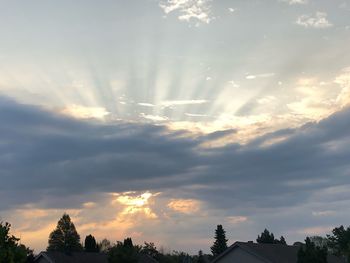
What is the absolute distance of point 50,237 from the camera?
114m

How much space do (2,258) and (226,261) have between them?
4552 centimetres

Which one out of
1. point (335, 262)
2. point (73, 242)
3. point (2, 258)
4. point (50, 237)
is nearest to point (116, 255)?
point (2, 258)

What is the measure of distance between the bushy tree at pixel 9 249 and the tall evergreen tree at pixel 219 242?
2493 inches

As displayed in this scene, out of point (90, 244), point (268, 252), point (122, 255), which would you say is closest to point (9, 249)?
point (122, 255)

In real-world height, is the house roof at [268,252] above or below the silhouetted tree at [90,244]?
below

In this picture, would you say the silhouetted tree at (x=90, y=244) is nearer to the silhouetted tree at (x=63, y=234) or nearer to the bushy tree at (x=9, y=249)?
the silhouetted tree at (x=63, y=234)

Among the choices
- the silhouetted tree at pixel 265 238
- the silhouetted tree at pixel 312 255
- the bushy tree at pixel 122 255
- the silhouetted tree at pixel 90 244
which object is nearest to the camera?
the silhouetted tree at pixel 312 255

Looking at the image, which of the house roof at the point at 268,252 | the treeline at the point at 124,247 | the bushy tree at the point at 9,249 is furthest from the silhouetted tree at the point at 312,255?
the bushy tree at the point at 9,249

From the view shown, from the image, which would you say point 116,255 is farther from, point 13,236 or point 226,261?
point 13,236

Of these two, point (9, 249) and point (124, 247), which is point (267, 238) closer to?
point (124, 247)

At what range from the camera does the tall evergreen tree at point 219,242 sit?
285 feet

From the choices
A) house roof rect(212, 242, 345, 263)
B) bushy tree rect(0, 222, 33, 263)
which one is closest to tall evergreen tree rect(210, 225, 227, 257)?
house roof rect(212, 242, 345, 263)

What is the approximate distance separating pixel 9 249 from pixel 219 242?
65.2m

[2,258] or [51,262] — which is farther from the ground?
[51,262]
